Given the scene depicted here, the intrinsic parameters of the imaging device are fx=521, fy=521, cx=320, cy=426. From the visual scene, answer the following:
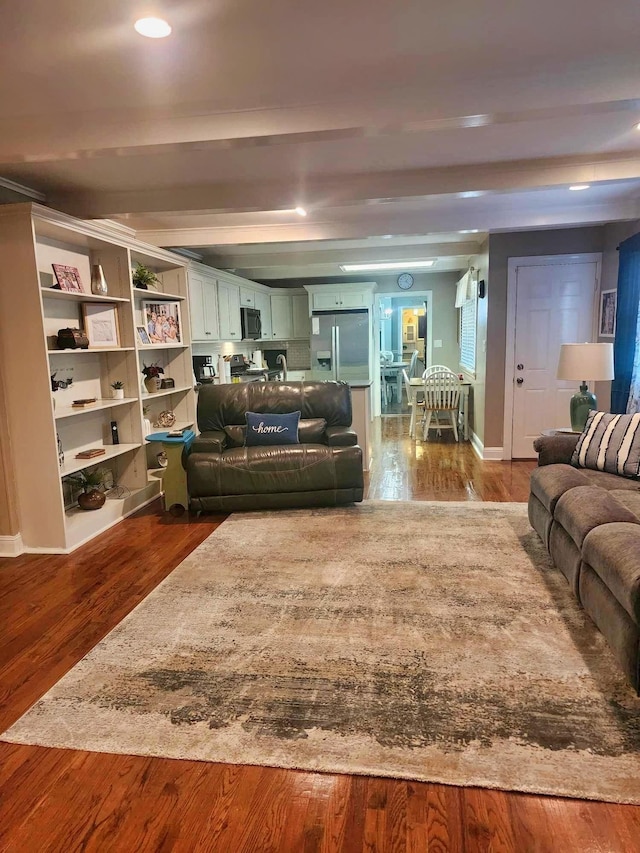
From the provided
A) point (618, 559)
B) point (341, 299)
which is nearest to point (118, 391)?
point (618, 559)

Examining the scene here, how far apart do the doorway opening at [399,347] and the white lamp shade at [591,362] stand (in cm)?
578

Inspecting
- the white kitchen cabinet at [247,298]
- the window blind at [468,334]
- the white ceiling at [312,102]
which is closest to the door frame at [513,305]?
the window blind at [468,334]

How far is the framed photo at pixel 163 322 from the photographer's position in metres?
5.05

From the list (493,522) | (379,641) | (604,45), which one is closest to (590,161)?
(604,45)

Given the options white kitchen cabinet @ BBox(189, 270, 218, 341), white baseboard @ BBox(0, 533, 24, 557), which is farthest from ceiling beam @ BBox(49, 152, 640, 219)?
white baseboard @ BBox(0, 533, 24, 557)

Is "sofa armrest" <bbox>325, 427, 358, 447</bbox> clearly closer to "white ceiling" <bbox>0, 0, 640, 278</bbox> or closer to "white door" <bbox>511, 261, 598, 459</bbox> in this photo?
"white ceiling" <bbox>0, 0, 640, 278</bbox>

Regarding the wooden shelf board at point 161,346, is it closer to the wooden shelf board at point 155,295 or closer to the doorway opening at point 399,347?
the wooden shelf board at point 155,295

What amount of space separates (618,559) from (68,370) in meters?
3.83

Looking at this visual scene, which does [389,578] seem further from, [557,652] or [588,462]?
[588,462]

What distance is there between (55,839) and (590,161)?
4.28 metres

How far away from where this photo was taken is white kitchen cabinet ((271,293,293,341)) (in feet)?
28.5

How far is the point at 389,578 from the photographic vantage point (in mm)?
2947

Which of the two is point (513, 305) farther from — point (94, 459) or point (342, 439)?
point (94, 459)

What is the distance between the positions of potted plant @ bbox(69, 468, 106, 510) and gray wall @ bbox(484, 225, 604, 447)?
13.5 ft
